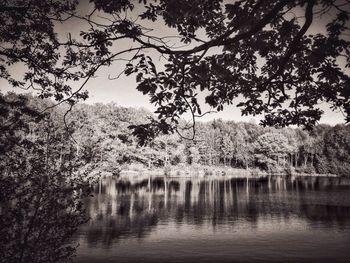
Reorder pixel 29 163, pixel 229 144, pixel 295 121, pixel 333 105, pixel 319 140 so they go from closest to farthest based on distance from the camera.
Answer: pixel 333 105 < pixel 295 121 < pixel 29 163 < pixel 319 140 < pixel 229 144

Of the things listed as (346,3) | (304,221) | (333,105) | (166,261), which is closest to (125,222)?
(166,261)

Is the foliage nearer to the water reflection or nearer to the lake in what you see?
the lake

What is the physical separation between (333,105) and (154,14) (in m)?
4.12

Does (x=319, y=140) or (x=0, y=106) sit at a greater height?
(x=319, y=140)

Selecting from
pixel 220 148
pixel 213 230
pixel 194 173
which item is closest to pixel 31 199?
pixel 213 230

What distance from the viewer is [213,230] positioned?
23.4 meters

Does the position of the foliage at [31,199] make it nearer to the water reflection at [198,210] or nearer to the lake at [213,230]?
the lake at [213,230]

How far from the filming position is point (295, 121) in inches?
291

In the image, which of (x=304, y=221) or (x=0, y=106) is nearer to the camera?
(x=0, y=106)

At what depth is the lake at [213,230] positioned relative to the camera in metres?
18.0

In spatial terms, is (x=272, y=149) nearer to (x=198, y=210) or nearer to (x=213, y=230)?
(x=198, y=210)

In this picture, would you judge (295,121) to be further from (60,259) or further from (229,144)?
(229,144)

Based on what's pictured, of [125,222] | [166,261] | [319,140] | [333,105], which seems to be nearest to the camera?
[333,105]

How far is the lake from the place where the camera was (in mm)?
17953
